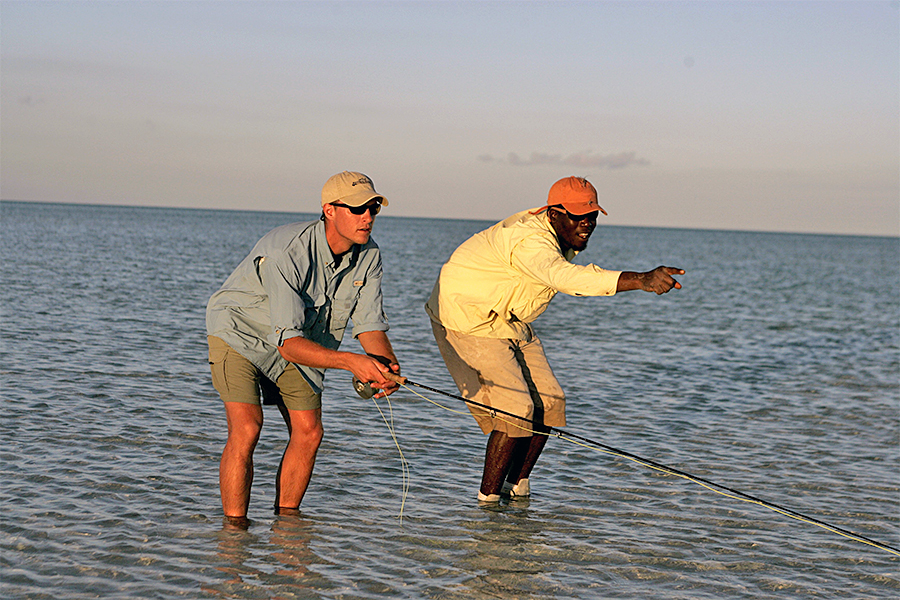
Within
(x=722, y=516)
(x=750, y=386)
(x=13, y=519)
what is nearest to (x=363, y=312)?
(x=13, y=519)

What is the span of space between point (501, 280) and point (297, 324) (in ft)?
5.00

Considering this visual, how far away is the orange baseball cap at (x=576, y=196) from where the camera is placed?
570 cm

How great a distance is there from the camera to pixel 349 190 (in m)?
5.06

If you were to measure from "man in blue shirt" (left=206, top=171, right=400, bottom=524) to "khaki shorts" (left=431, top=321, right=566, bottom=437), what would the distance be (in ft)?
3.03

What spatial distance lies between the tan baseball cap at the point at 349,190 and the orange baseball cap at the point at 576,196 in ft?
3.86

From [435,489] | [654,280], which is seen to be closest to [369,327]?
[654,280]

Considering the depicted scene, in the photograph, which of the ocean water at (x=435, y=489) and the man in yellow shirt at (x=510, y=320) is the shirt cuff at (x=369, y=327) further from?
the ocean water at (x=435, y=489)

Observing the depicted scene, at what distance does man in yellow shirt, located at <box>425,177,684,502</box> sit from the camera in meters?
5.74

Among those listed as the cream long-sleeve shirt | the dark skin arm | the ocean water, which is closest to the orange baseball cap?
the cream long-sleeve shirt

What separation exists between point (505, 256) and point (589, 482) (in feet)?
7.47

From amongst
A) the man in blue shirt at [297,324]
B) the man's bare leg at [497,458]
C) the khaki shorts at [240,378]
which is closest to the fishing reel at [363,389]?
the man in blue shirt at [297,324]

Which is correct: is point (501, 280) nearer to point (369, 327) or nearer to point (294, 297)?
point (369, 327)

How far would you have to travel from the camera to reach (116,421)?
8.12 metres

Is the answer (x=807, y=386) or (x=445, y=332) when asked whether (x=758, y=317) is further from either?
(x=445, y=332)
